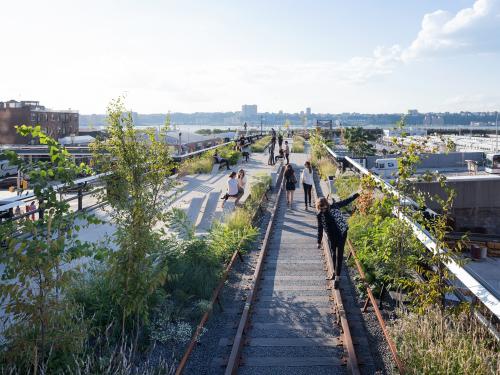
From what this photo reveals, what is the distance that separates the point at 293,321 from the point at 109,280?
2813 millimetres

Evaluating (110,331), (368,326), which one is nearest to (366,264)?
(368,326)

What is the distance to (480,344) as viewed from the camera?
542 cm

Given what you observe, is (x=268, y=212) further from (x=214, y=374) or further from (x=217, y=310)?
(x=214, y=374)

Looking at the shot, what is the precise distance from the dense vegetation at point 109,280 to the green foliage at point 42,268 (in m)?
0.01

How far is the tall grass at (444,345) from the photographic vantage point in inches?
200

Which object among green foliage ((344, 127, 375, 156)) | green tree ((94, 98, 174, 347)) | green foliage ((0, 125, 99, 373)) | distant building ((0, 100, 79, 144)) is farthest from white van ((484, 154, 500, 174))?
distant building ((0, 100, 79, 144))

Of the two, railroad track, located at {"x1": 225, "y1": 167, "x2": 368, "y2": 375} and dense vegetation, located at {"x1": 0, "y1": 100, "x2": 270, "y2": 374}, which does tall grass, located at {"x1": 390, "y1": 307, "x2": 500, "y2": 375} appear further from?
dense vegetation, located at {"x1": 0, "y1": 100, "x2": 270, "y2": 374}

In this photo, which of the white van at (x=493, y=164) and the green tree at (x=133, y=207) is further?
the white van at (x=493, y=164)

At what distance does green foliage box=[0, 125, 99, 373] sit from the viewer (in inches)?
177

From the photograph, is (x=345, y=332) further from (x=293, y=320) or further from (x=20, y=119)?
(x=20, y=119)

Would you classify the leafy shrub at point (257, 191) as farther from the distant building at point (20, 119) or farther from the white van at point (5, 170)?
the distant building at point (20, 119)

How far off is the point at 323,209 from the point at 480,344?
4.18 metres

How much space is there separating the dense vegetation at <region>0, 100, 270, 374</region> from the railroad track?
0.86 metres

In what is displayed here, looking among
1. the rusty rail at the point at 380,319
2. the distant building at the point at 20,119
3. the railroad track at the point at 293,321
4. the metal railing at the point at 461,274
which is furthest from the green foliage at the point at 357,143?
the distant building at the point at 20,119
